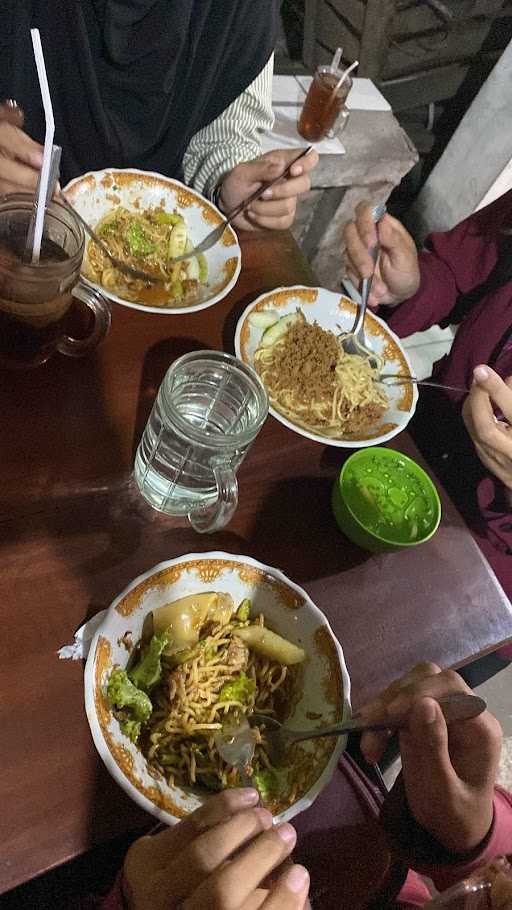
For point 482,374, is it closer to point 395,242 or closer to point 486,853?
point 395,242

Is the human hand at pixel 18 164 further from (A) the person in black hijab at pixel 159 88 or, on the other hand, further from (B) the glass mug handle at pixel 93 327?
(B) the glass mug handle at pixel 93 327

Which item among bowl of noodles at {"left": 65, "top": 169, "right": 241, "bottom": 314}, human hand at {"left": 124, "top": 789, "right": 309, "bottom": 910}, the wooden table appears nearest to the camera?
human hand at {"left": 124, "top": 789, "right": 309, "bottom": 910}

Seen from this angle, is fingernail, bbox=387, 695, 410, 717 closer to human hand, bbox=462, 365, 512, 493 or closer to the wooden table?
the wooden table

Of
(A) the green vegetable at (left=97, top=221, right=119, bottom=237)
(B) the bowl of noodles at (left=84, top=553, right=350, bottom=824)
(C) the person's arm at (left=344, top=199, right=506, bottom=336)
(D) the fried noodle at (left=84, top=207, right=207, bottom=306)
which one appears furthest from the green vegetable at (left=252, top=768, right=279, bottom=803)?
(C) the person's arm at (left=344, top=199, right=506, bottom=336)

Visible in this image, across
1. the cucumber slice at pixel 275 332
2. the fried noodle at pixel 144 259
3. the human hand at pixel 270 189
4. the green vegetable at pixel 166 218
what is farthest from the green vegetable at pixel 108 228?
the cucumber slice at pixel 275 332

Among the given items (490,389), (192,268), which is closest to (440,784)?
(490,389)

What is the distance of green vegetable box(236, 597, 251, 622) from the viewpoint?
3.38 ft

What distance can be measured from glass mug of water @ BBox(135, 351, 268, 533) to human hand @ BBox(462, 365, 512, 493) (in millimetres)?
468

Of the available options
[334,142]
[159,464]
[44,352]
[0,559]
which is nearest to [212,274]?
[44,352]

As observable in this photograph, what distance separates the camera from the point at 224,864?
0.73m

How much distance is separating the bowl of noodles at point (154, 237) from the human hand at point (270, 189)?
0.10 meters

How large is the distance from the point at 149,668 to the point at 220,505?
26 cm

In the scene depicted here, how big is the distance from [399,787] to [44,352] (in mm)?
956

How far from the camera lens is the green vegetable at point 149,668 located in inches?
36.8
